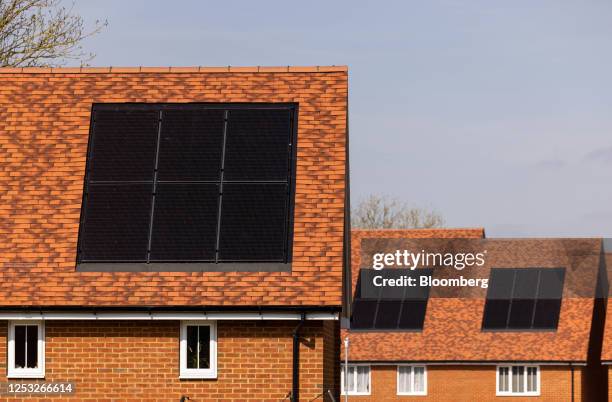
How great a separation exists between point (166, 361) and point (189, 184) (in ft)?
12.4

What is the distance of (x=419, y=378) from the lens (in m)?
76.6

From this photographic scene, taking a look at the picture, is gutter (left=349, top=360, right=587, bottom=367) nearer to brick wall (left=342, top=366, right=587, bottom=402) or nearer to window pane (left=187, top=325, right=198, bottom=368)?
brick wall (left=342, top=366, right=587, bottom=402)

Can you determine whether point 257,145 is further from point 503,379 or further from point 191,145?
point 503,379

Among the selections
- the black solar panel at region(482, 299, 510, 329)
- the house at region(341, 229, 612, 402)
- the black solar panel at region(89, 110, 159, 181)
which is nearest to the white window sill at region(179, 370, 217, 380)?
the black solar panel at region(89, 110, 159, 181)

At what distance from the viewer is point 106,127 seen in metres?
30.0

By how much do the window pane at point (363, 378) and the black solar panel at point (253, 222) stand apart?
4930 centimetres

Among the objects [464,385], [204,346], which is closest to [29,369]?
[204,346]

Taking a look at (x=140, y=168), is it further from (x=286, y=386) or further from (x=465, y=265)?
(x=465, y=265)

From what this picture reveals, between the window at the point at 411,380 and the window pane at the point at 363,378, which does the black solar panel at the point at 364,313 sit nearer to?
the window pane at the point at 363,378

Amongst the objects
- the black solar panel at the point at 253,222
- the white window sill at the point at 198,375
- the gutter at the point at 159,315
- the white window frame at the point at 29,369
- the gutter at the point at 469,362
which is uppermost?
the gutter at the point at 469,362

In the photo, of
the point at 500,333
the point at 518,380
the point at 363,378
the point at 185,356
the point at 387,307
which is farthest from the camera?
the point at 387,307

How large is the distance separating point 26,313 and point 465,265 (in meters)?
53.5

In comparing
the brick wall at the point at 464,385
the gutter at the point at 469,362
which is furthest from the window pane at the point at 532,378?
the gutter at the point at 469,362

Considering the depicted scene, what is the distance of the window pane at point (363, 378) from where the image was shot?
3029 inches
